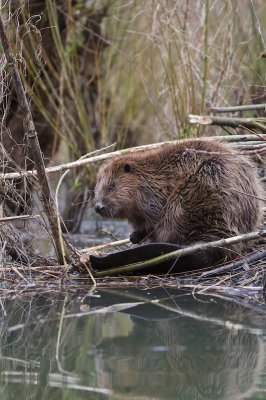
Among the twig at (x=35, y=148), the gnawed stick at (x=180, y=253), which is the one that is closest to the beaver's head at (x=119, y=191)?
the twig at (x=35, y=148)

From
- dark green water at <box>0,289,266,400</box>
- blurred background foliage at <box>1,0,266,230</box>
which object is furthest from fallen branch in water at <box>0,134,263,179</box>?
blurred background foliage at <box>1,0,266,230</box>

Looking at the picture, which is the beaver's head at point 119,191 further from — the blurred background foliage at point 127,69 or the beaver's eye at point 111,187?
the blurred background foliage at point 127,69

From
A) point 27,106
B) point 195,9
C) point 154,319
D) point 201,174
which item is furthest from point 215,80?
point 154,319

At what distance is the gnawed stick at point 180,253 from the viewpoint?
4035mm

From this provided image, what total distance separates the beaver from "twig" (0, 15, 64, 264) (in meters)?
0.46

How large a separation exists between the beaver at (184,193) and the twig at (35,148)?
1.51ft

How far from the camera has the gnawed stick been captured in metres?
4.04

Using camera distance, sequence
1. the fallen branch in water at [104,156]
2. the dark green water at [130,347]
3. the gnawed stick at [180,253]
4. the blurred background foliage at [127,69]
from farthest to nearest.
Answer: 1. the blurred background foliage at [127,69]
2. the fallen branch in water at [104,156]
3. the gnawed stick at [180,253]
4. the dark green water at [130,347]

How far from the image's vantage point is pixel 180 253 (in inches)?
160

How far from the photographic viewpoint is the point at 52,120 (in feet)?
24.5

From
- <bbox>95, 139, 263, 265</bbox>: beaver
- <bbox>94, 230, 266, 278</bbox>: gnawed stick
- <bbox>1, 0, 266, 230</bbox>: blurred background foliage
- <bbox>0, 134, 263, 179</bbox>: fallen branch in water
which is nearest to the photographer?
<bbox>94, 230, 266, 278</bbox>: gnawed stick

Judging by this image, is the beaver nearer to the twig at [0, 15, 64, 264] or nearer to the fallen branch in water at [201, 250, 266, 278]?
the fallen branch in water at [201, 250, 266, 278]

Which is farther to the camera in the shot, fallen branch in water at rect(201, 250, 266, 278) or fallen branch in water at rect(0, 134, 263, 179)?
fallen branch in water at rect(0, 134, 263, 179)

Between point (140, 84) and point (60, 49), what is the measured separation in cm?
123
